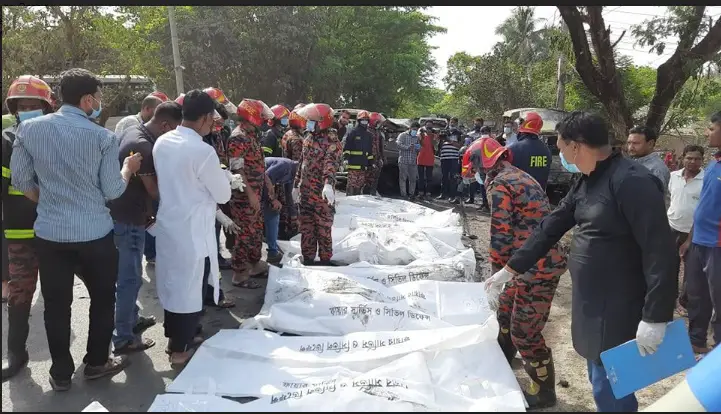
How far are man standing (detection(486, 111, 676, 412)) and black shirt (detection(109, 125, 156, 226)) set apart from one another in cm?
246

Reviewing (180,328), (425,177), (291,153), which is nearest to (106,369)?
(180,328)

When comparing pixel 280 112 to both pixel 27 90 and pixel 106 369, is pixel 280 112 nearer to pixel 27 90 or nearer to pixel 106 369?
pixel 27 90

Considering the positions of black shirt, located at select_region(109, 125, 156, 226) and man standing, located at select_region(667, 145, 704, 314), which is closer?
black shirt, located at select_region(109, 125, 156, 226)

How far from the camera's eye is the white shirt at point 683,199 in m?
4.07

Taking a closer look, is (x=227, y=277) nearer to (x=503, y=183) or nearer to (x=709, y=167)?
(x=503, y=183)

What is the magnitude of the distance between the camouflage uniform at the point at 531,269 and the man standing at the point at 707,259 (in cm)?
130

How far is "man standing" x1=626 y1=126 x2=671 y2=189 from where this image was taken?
13.2 feet

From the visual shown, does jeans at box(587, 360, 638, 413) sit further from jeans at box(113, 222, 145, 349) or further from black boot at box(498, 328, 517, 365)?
jeans at box(113, 222, 145, 349)

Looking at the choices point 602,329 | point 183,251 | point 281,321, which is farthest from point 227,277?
point 602,329

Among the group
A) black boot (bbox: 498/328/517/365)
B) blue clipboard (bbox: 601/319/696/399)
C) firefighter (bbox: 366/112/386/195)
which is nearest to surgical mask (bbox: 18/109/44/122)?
black boot (bbox: 498/328/517/365)

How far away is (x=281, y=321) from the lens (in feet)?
11.8

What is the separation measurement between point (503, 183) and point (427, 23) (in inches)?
1043

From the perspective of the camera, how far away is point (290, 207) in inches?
250

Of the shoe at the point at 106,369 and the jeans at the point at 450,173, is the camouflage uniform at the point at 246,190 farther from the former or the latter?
the jeans at the point at 450,173
